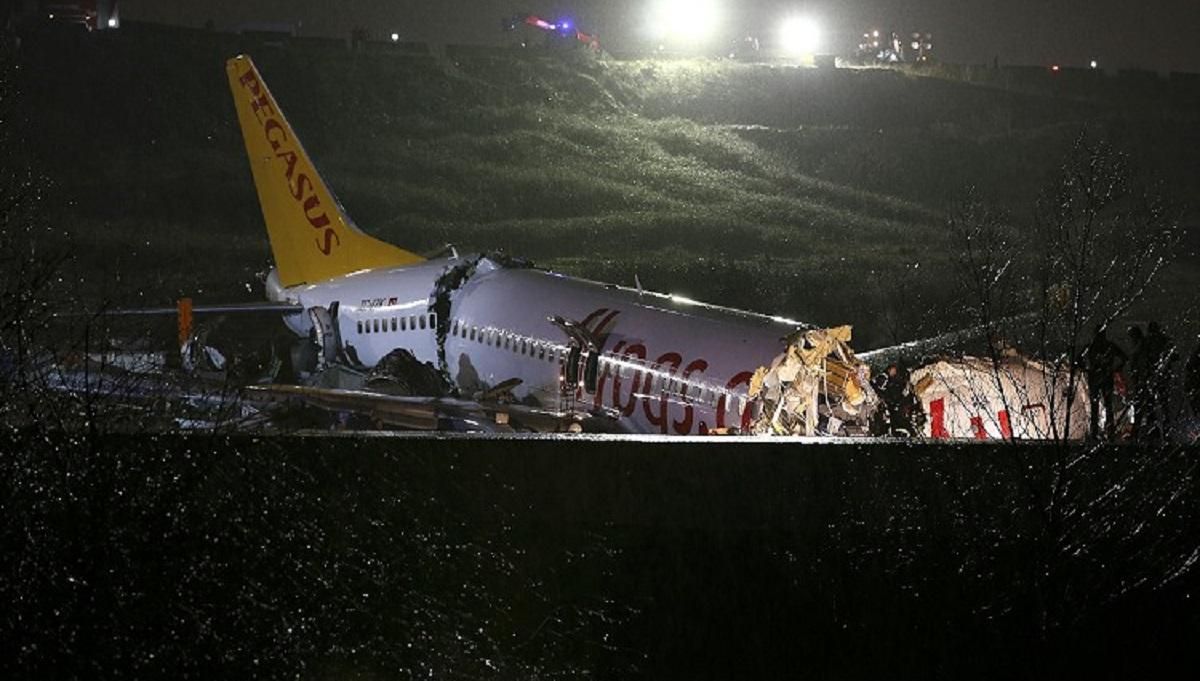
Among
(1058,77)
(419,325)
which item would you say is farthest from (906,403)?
(1058,77)

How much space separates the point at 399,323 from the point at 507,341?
4.65 metres

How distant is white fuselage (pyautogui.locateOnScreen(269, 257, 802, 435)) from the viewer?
24.7 metres

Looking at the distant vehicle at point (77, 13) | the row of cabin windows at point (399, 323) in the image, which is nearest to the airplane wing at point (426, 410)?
the row of cabin windows at point (399, 323)

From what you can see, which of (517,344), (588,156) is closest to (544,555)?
(517,344)

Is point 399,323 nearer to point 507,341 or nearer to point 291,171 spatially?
A: point 507,341

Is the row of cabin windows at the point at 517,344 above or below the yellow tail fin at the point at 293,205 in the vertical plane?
below

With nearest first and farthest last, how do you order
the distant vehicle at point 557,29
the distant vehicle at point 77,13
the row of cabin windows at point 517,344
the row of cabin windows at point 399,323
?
1. the row of cabin windows at point 517,344
2. the row of cabin windows at point 399,323
3. the distant vehicle at point 77,13
4. the distant vehicle at point 557,29

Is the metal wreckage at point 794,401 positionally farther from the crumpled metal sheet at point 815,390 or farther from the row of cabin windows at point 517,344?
the row of cabin windows at point 517,344

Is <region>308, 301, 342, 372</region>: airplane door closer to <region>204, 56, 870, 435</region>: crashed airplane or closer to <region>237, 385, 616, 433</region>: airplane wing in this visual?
<region>204, 56, 870, 435</region>: crashed airplane

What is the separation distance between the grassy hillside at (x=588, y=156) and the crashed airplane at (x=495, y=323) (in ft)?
60.8

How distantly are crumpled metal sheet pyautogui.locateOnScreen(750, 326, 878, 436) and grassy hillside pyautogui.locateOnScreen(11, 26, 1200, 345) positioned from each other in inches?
1352

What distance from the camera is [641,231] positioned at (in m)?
81.4

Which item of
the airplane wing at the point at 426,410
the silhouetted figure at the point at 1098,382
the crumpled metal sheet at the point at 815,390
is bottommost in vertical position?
the airplane wing at the point at 426,410

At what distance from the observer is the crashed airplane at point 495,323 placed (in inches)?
988
